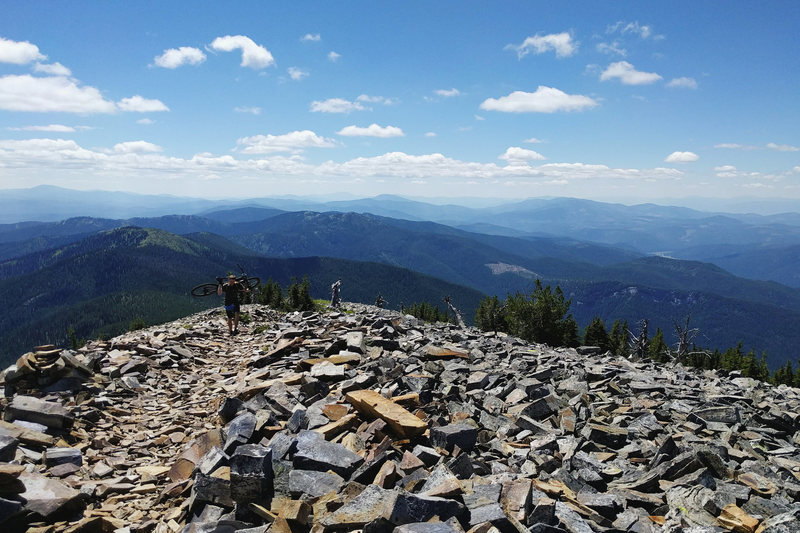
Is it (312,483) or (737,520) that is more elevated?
(312,483)

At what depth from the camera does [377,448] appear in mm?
8945

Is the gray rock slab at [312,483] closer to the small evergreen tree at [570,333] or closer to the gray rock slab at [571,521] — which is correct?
the gray rock slab at [571,521]

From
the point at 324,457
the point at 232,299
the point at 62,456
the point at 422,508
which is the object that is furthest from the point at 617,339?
the point at 62,456

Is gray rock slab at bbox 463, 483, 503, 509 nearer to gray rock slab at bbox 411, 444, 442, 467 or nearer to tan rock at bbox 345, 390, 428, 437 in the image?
gray rock slab at bbox 411, 444, 442, 467

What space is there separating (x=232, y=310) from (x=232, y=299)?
918 mm

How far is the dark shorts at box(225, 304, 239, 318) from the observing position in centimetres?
2498

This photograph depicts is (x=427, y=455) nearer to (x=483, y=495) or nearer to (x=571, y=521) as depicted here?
(x=483, y=495)

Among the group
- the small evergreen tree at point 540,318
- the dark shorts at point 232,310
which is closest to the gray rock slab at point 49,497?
the dark shorts at point 232,310

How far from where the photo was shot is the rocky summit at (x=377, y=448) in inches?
280

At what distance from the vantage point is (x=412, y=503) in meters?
6.37

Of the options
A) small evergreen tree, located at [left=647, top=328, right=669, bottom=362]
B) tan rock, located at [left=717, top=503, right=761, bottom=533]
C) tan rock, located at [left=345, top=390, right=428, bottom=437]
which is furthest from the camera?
small evergreen tree, located at [left=647, top=328, right=669, bottom=362]

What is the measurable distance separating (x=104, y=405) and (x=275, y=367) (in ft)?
18.5

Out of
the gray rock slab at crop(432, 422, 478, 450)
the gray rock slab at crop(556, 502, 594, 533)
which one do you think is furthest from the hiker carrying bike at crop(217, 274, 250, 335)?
the gray rock slab at crop(556, 502, 594, 533)

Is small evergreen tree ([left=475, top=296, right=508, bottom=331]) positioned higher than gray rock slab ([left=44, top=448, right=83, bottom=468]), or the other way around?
gray rock slab ([left=44, top=448, right=83, bottom=468])
